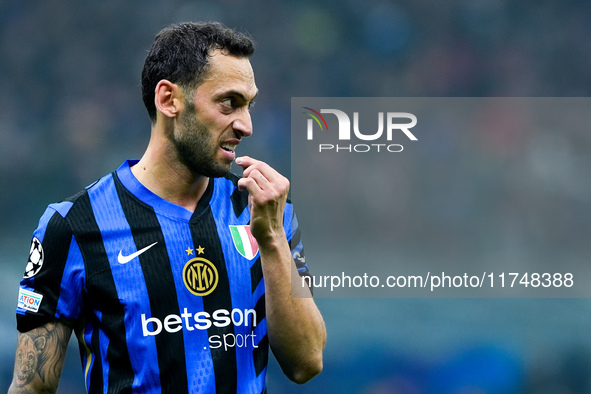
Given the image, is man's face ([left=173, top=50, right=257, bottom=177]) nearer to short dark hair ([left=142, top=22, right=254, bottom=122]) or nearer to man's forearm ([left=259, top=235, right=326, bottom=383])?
short dark hair ([left=142, top=22, right=254, bottom=122])

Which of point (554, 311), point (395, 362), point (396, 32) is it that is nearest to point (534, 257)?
point (554, 311)

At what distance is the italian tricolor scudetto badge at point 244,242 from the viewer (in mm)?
2303

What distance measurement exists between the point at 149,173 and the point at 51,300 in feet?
1.57

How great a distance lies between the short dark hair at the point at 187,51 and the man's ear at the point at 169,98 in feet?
0.07

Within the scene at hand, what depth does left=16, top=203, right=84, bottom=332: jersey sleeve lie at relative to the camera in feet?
7.01

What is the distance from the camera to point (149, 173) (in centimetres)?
233

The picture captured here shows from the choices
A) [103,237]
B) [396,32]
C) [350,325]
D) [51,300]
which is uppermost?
[396,32]

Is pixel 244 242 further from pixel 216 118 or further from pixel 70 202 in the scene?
pixel 70 202

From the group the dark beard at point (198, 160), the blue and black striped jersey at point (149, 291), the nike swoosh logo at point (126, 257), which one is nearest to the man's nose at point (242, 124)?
the dark beard at point (198, 160)

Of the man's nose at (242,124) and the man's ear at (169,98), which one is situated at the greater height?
the man's ear at (169,98)

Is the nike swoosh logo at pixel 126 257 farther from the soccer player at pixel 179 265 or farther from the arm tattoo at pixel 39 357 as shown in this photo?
the arm tattoo at pixel 39 357

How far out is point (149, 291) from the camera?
2176 millimetres

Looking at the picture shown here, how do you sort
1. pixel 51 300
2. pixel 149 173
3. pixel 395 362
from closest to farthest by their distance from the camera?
1. pixel 51 300
2. pixel 149 173
3. pixel 395 362

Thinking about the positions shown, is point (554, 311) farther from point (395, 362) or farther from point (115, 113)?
point (115, 113)
